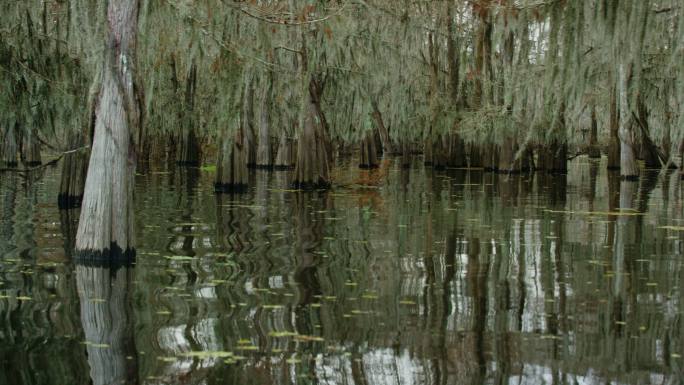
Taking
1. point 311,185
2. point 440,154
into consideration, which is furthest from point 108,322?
point 440,154

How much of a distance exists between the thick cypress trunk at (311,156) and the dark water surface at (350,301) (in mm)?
4395

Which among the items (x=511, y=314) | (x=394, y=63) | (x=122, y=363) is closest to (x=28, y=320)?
(x=122, y=363)

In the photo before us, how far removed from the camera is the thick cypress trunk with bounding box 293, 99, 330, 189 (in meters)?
19.7

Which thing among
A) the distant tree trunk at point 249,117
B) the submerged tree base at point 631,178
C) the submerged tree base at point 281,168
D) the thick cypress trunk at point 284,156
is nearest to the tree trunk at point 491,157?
the submerged tree base at point 631,178

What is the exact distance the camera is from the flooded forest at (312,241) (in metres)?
5.94

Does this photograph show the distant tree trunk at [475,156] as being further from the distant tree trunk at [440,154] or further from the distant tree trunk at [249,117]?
the distant tree trunk at [249,117]

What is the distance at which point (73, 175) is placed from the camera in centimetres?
1638

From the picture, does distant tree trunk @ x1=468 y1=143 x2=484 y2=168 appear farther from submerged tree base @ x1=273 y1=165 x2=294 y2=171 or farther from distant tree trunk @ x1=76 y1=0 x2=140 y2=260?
distant tree trunk @ x1=76 y1=0 x2=140 y2=260

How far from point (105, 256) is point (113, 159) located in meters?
0.98

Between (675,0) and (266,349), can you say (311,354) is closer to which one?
(266,349)

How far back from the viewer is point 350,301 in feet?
25.4

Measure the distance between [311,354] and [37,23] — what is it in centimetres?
911

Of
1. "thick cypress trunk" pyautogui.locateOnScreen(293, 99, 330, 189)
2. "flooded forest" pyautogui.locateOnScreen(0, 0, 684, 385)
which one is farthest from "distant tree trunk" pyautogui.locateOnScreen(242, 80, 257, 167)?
"thick cypress trunk" pyautogui.locateOnScreen(293, 99, 330, 189)

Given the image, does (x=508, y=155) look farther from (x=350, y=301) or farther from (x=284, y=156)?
(x=350, y=301)
